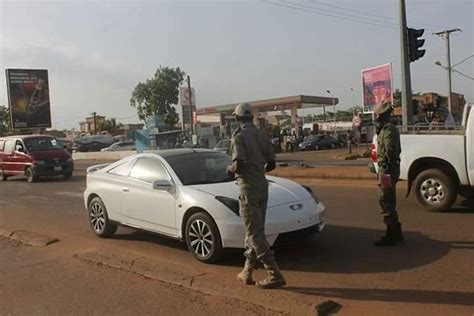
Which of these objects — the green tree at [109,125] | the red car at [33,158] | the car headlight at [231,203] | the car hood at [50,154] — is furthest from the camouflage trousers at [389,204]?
the green tree at [109,125]

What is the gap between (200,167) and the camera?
25.5 feet

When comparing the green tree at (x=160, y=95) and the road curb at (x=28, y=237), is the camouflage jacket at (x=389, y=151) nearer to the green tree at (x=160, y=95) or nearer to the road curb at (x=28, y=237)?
the road curb at (x=28, y=237)

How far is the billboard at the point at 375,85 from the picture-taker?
28094 millimetres

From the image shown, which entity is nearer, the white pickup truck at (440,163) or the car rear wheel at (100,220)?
the car rear wheel at (100,220)

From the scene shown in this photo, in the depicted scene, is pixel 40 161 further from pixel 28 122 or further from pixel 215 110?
pixel 215 110

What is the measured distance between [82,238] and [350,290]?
16.7ft

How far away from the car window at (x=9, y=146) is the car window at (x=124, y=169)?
15.6m

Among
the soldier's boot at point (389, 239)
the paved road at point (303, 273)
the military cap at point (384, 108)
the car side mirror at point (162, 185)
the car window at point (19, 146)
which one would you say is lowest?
the paved road at point (303, 273)

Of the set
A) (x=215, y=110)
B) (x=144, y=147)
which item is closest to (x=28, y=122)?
(x=144, y=147)

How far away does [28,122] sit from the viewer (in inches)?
2028

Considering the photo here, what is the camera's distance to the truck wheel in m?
9.53

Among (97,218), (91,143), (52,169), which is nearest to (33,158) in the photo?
(52,169)

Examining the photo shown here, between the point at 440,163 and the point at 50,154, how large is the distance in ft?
53.8

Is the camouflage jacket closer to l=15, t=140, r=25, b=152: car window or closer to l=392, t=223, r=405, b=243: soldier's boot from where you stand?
l=392, t=223, r=405, b=243: soldier's boot
